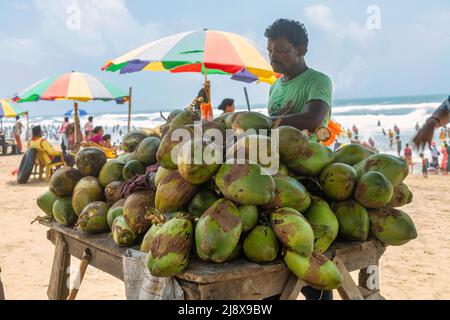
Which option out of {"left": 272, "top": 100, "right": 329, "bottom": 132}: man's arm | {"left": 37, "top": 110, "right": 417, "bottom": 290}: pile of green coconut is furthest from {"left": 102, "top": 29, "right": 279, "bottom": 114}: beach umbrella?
{"left": 37, "top": 110, "right": 417, "bottom": 290}: pile of green coconut

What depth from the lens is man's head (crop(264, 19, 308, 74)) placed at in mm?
2938

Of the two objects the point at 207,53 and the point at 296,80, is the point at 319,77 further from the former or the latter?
the point at 207,53

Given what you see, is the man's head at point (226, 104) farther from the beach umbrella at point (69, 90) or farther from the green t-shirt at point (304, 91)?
the beach umbrella at point (69, 90)

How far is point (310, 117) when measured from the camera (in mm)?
2691

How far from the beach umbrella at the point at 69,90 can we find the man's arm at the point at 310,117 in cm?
915

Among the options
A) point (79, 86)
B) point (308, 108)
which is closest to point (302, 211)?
point (308, 108)

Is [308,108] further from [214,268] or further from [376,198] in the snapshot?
[214,268]

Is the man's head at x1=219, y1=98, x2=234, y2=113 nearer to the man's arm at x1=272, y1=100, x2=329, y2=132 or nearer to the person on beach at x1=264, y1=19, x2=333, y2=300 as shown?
the person on beach at x1=264, y1=19, x2=333, y2=300

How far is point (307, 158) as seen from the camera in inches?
75.7

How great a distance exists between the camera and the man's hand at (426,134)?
2439mm

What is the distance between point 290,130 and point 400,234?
2.26ft

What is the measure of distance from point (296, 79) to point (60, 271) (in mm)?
2026

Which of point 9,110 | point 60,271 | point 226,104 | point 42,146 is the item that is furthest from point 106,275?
point 9,110

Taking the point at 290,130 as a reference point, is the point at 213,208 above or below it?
below
